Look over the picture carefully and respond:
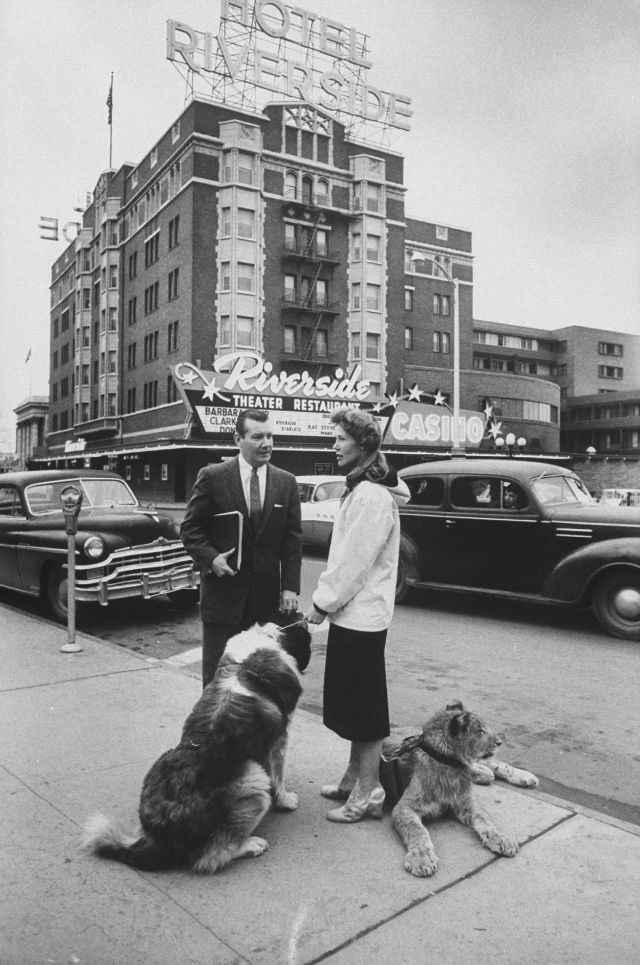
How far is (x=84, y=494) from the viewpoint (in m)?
9.45

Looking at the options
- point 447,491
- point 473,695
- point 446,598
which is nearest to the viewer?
point 473,695

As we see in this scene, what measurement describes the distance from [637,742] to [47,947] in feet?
12.7

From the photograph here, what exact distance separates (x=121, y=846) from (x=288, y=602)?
5.18 feet

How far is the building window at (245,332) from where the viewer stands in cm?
4284

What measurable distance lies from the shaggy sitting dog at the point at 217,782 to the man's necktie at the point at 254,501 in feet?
3.45

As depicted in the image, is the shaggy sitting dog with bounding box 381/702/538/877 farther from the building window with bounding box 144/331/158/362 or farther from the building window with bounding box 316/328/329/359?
the building window with bounding box 144/331/158/362

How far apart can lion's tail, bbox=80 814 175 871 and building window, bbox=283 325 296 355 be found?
42692 mm

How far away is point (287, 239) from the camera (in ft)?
148

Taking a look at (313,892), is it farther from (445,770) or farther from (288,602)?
(288,602)

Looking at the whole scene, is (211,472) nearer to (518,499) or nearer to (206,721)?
(206,721)

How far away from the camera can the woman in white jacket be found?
345cm

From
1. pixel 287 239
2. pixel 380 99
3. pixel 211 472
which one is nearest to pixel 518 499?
pixel 211 472

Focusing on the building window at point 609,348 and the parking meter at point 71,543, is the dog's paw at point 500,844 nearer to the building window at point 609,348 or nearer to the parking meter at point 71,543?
the parking meter at point 71,543

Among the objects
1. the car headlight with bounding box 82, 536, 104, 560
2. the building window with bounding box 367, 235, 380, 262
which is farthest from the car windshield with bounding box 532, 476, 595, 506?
the building window with bounding box 367, 235, 380, 262
